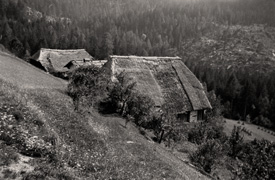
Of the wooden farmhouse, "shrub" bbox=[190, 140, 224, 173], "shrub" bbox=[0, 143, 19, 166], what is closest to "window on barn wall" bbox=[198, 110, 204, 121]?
the wooden farmhouse

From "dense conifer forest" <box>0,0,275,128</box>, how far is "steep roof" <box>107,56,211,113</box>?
36994 mm

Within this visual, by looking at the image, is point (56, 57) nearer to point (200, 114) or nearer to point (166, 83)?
point (166, 83)

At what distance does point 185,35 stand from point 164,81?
418ft

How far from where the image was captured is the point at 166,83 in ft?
136

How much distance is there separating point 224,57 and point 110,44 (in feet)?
226

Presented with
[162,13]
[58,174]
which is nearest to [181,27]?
[162,13]

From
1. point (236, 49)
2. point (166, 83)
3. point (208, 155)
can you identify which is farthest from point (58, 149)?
point (236, 49)

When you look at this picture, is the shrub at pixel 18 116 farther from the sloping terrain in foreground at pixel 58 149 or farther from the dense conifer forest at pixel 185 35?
the dense conifer forest at pixel 185 35

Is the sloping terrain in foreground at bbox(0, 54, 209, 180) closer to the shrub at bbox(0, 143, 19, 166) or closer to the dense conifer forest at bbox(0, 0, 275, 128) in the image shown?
the shrub at bbox(0, 143, 19, 166)

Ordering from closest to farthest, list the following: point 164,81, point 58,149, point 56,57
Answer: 1. point 58,149
2. point 164,81
3. point 56,57

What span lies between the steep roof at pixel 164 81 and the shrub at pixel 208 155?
43.0 feet

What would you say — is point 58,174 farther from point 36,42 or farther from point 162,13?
point 162,13

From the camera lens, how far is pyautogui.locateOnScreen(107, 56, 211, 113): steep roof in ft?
127

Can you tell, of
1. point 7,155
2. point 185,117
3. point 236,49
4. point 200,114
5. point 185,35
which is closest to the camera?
point 7,155
